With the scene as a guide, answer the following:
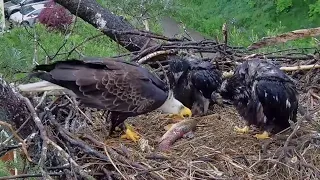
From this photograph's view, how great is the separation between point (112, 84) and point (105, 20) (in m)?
1.79

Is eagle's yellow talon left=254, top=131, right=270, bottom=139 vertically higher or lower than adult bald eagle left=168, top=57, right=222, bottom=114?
lower

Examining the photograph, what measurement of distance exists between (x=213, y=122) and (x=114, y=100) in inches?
34.2

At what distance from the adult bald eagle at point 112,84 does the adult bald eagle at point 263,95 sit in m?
0.52

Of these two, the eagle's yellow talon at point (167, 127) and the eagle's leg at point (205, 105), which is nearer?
the eagle's yellow talon at point (167, 127)

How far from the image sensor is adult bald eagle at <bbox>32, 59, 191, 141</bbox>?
374 centimetres

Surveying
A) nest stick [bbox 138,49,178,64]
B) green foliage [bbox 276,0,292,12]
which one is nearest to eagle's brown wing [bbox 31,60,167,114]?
nest stick [bbox 138,49,178,64]

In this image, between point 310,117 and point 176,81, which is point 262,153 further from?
point 176,81

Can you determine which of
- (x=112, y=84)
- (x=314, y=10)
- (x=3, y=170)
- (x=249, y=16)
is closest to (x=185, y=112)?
(x=112, y=84)

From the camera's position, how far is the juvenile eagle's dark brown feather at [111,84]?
3.74m

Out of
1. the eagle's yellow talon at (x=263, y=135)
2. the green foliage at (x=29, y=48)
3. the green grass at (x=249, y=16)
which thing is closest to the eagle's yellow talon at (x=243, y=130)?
the eagle's yellow talon at (x=263, y=135)

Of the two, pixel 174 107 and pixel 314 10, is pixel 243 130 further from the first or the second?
pixel 314 10

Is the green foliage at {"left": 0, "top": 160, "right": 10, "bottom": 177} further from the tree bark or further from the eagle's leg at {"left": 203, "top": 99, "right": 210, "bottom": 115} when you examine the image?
the tree bark

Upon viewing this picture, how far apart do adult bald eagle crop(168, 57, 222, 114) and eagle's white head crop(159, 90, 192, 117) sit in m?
0.11

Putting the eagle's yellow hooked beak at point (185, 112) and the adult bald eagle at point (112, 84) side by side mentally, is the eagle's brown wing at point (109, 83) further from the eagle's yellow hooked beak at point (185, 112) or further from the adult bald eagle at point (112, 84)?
the eagle's yellow hooked beak at point (185, 112)
